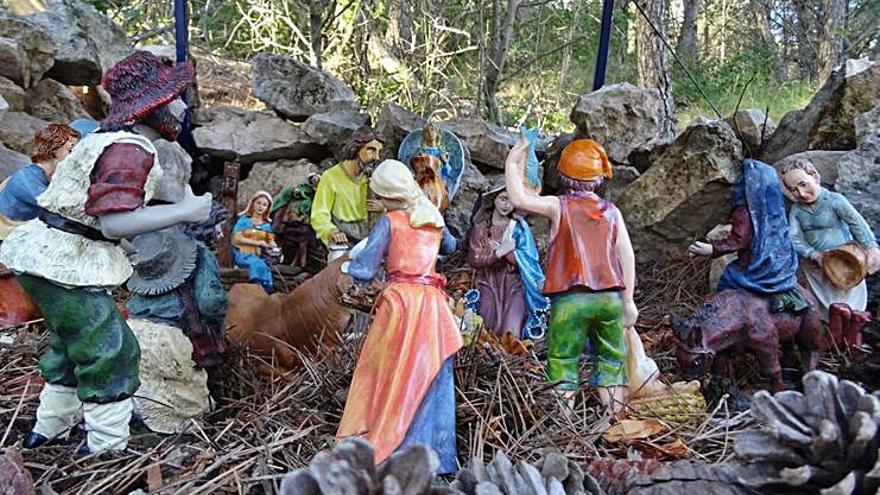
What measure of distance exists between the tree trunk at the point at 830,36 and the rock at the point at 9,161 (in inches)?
275

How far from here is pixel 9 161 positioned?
12.0 ft

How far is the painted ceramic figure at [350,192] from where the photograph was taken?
3641mm

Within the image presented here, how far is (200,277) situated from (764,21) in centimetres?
1099

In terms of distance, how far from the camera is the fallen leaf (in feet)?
7.00

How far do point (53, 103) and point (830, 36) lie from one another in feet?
22.8

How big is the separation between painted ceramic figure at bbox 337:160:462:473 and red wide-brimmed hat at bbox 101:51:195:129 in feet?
1.97

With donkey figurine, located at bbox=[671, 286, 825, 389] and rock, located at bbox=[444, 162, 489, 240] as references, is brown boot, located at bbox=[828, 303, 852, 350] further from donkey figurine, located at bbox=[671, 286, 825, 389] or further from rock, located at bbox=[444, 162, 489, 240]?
rock, located at bbox=[444, 162, 489, 240]

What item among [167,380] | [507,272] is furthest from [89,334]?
[507,272]

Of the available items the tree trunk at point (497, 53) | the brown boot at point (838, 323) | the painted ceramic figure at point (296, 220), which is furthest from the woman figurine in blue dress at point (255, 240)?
the tree trunk at point (497, 53)

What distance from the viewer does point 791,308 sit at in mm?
2551

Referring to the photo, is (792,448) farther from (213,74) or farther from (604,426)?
(213,74)

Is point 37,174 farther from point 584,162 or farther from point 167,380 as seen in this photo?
point 584,162

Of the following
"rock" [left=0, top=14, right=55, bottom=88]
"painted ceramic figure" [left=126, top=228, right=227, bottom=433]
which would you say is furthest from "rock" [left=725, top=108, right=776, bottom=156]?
"rock" [left=0, top=14, right=55, bottom=88]

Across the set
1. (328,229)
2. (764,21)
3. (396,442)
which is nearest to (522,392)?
(396,442)
